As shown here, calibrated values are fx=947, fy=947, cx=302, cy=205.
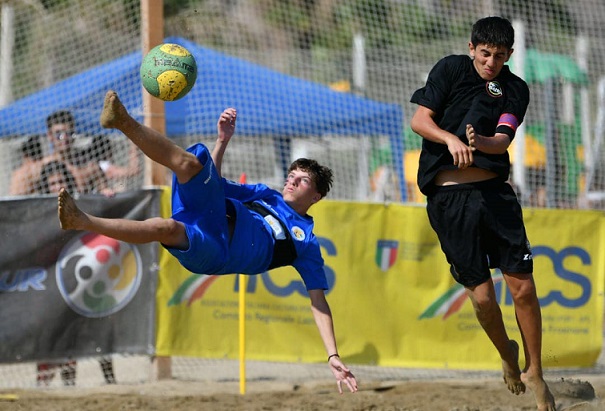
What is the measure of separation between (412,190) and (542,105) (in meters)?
2.80

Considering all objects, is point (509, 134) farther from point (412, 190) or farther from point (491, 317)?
point (412, 190)

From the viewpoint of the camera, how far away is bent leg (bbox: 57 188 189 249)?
5.12 metres

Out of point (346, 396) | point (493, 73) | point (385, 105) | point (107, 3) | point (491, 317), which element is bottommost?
point (346, 396)

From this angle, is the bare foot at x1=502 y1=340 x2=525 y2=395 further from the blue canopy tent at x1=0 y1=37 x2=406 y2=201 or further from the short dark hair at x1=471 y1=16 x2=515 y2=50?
the blue canopy tent at x1=0 y1=37 x2=406 y2=201

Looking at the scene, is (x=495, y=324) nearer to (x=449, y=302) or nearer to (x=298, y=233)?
(x=298, y=233)

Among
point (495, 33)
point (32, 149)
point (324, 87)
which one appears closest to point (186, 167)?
point (495, 33)

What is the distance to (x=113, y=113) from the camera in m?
5.16

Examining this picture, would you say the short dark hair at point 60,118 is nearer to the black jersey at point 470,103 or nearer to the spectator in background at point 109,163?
the spectator in background at point 109,163

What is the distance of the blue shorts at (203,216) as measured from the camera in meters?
5.70

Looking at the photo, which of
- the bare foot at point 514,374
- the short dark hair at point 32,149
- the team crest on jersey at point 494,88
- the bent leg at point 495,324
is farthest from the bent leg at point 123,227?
the short dark hair at point 32,149

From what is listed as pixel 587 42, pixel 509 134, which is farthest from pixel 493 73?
pixel 587 42

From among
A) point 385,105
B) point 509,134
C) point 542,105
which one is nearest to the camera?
point 509,134

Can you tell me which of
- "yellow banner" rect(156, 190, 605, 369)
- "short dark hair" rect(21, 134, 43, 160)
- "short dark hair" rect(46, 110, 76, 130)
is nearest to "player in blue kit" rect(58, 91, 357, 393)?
"yellow banner" rect(156, 190, 605, 369)

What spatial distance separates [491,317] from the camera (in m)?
6.02
